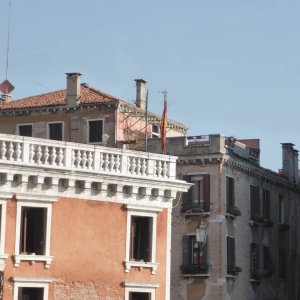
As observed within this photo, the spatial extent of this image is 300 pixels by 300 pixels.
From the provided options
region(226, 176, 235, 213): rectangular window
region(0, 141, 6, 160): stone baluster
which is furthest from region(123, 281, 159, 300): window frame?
region(226, 176, 235, 213): rectangular window

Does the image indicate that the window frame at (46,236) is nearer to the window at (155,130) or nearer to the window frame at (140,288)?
the window frame at (140,288)

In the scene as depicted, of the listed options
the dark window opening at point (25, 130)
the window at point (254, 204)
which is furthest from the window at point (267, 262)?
the dark window opening at point (25, 130)

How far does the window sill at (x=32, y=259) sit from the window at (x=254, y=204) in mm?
21191

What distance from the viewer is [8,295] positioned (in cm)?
3362

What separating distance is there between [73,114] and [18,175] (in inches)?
815

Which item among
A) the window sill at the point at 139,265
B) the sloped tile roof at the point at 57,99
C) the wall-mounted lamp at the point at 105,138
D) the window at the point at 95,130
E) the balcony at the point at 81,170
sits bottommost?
the window sill at the point at 139,265

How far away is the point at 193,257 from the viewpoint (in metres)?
50.8

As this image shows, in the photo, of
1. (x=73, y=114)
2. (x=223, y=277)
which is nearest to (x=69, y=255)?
(x=223, y=277)

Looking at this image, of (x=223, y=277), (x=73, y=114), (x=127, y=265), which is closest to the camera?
(x=127, y=265)

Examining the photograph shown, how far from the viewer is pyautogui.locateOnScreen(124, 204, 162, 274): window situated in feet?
120

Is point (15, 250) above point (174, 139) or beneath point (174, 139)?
beneath

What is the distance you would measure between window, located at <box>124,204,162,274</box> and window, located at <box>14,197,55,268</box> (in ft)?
10.4

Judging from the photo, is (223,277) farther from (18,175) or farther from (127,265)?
(18,175)

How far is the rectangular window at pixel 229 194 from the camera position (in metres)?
51.5
